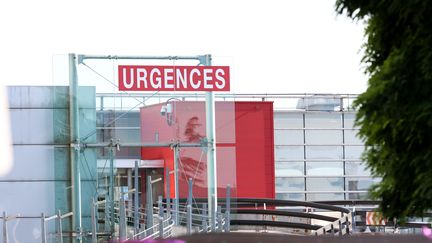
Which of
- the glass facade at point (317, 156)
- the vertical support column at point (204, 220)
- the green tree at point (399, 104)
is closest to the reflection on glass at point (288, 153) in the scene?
the glass facade at point (317, 156)

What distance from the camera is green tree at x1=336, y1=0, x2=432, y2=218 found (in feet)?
15.4

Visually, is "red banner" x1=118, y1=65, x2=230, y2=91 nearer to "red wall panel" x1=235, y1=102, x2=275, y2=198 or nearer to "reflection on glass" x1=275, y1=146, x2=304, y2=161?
"red wall panel" x1=235, y1=102, x2=275, y2=198

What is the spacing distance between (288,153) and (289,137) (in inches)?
19.8

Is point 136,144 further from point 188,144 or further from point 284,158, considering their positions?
point 284,158

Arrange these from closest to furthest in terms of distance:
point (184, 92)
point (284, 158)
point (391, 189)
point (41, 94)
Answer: point (391, 189) → point (41, 94) → point (184, 92) → point (284, 158)

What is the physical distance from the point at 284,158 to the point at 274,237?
30.1 meters

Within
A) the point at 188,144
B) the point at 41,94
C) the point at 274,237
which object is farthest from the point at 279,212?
the point at 274,237

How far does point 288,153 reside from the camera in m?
35.2

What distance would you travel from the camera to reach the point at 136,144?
18234mm

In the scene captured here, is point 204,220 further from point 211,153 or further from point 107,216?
point 107,216

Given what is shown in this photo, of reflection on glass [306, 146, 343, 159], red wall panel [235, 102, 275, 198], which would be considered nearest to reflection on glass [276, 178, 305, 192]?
reflection on glass [306, 146, 343, 159]

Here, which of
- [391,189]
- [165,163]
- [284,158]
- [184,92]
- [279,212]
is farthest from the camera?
[284,158]

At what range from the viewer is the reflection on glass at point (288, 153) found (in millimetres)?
35125

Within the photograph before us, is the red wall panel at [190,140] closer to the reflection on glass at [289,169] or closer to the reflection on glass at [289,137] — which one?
the reflection on glass at [289,169]
